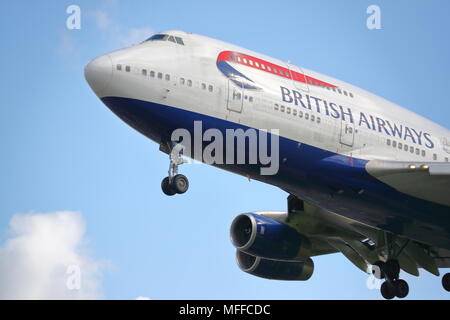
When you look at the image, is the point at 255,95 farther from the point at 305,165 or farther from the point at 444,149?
the point at 444,149

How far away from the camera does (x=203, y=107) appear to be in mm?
27422

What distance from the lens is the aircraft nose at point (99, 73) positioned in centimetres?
2677

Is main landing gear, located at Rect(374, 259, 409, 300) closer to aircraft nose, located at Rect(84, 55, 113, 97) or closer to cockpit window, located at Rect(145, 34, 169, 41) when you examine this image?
cockpit window, located at Rect(145, 34, 169, 41)

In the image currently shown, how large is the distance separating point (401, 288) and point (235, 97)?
33.8 feet

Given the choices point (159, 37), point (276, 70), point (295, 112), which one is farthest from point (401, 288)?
point (159, 37)

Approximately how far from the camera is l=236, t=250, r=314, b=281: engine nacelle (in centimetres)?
3600

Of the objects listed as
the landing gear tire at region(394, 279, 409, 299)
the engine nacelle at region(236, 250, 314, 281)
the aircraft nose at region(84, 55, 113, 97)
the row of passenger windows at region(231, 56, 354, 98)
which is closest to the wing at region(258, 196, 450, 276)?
the landing gear tire at region(394, 279, 409, 299)

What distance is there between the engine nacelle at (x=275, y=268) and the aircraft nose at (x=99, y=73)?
39.0 feet

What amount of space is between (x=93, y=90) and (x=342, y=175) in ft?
27.4

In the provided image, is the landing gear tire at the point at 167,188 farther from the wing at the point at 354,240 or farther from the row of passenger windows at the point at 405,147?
the wing at the point at 354,240

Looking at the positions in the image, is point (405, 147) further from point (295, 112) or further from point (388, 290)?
point (388, 290)

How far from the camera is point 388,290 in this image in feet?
108
